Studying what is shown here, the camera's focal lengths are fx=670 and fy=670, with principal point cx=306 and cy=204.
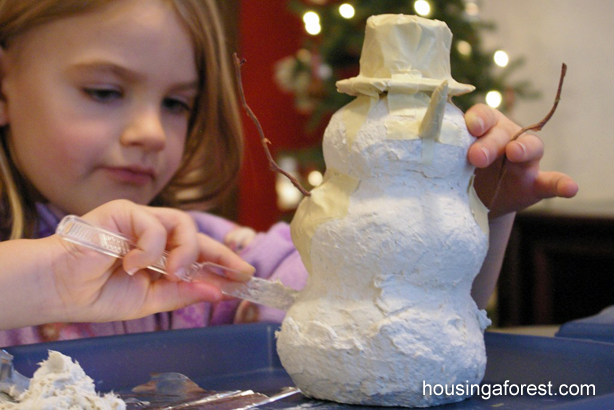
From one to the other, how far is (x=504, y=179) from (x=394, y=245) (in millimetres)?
288

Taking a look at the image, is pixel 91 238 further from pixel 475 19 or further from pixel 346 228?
pixel 475 19

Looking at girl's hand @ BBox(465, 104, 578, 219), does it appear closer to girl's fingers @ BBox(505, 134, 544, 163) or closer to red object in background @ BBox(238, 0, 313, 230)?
girl's fingers @ BBox(505, 134, 544, 163)

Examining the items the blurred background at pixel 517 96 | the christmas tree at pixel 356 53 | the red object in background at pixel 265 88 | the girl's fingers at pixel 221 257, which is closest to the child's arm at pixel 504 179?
the girl's fingers at pixel 221 257

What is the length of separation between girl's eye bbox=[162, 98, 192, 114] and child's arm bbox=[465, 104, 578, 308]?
0.54 metres

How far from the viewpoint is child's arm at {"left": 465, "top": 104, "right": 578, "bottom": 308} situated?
0.65 metres

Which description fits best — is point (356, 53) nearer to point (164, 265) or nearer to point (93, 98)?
point (93, 98)

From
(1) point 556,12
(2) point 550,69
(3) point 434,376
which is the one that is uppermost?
(1) point 556,12

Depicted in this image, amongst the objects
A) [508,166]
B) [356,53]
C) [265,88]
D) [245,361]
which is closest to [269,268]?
[245,361]

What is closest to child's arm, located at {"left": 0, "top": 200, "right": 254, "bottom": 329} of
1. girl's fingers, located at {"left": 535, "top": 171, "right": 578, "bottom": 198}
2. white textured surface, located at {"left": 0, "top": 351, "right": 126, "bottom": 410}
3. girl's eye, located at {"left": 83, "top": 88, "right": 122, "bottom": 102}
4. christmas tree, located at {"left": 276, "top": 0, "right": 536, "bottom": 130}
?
white textured surface, located at {"left": 0, "top": 351, "right": 126, "bottom": 410}

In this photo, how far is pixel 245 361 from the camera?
777mm

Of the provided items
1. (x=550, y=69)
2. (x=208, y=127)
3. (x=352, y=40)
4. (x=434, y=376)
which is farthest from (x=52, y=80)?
(x=550, y=69)

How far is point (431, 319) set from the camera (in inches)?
23.1

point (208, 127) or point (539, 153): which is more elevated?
point (208, 127)

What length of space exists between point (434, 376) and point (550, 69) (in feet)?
8.48
